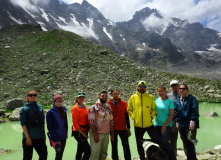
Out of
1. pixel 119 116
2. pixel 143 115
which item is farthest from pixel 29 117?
pixel 143 115

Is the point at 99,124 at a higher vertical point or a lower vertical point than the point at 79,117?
lower

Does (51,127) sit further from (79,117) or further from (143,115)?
(143,115)

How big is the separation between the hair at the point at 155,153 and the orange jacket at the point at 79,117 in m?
2.51

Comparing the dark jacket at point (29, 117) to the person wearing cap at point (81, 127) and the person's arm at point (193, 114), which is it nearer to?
the person wearing cap at point (81, 127)

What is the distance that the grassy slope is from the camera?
3138cm

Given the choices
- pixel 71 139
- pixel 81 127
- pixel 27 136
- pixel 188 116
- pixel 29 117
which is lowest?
pixel 71 139

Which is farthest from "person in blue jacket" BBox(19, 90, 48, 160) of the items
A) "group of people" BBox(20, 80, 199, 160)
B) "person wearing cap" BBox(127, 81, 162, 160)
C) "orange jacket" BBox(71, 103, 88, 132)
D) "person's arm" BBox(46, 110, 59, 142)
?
"person wearing cap" BBox(127, 81, 162, 160)

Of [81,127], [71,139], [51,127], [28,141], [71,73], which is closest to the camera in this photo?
[28,141]

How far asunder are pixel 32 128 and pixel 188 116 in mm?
5516

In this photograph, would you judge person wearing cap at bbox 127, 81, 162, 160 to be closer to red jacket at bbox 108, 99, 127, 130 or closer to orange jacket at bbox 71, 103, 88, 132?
red jacket at bbox 108, 99, 127, 130

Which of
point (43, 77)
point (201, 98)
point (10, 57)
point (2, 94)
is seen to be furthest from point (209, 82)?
point (10, 57)

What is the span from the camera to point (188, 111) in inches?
235

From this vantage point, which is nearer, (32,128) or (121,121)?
(32,128)

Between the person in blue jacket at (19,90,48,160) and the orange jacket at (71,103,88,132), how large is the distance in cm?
111
